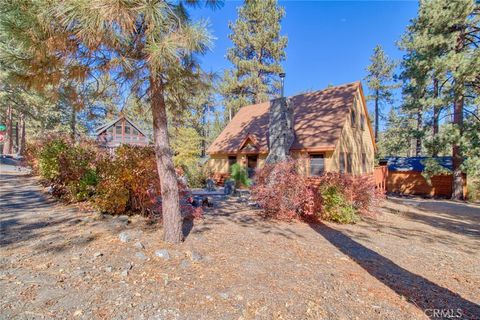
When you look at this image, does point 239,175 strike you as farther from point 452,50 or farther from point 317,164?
point 452,50

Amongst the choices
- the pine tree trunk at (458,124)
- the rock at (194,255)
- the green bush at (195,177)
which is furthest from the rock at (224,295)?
the pine tree trunk at (458,124)

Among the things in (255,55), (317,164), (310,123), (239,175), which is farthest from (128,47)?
(255,55)

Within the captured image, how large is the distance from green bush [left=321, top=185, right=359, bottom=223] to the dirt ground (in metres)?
1.05

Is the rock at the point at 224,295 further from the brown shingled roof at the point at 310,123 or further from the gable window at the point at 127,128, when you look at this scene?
the gable window at the point at 127,128

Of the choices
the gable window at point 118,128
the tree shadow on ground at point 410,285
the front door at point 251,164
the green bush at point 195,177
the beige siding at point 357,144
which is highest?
the gable window at point 118,128

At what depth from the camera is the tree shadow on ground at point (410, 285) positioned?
3.28 m

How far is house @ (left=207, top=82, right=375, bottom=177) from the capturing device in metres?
12.5

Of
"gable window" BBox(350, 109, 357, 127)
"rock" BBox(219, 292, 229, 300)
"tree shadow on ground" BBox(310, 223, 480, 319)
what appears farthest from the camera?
A: "gable window" BBox(350, 109, 357, 127)

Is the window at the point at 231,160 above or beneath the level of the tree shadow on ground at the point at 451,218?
above

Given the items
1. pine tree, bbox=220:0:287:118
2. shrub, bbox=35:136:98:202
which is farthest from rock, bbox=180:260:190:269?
pine tree, bbox=220:0:287:118

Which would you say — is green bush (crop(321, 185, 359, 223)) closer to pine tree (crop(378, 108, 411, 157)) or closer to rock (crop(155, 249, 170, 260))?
rock (crop(155, 249, 170, 260))

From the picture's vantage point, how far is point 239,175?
16.0 metres

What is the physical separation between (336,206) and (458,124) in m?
11.0

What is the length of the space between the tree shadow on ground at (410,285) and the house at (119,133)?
25.7m
